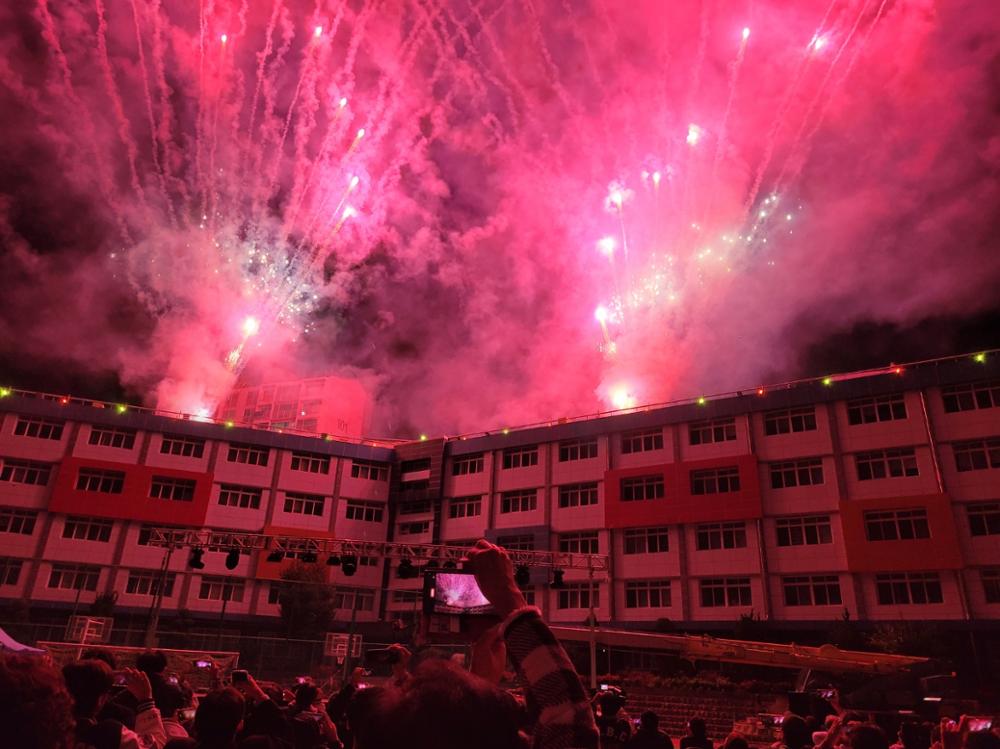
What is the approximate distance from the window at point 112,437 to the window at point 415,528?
59.0 feet

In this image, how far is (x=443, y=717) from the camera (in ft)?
4.81

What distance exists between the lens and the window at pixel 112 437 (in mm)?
43812

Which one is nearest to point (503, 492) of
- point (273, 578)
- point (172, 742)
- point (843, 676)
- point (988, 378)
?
point (273, 578)

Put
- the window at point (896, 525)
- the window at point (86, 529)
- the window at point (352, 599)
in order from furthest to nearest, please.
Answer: the window at point (352, 599) → the window at point (86, 529) → the window at point (896, 525)

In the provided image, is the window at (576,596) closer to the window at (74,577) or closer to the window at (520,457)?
the window at (520,457)

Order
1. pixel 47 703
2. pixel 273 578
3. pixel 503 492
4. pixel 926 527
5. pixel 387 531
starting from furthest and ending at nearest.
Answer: pixel 387 531, pixel 503 492, pixel 273 578, pixel 926 527, pixel 47 703

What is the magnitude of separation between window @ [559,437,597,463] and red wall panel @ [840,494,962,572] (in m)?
14.2

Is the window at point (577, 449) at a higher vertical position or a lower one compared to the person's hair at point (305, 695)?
higher

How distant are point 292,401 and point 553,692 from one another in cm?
8545

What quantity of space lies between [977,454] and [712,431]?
1241 centimetres

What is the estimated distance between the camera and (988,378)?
3347 centimetres

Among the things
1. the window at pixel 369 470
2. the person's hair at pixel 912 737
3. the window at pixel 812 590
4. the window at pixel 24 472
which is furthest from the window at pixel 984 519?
the window at pixel 24 472

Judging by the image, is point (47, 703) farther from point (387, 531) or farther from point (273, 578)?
point (387, 531)

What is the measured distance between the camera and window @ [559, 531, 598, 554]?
41812 mm
